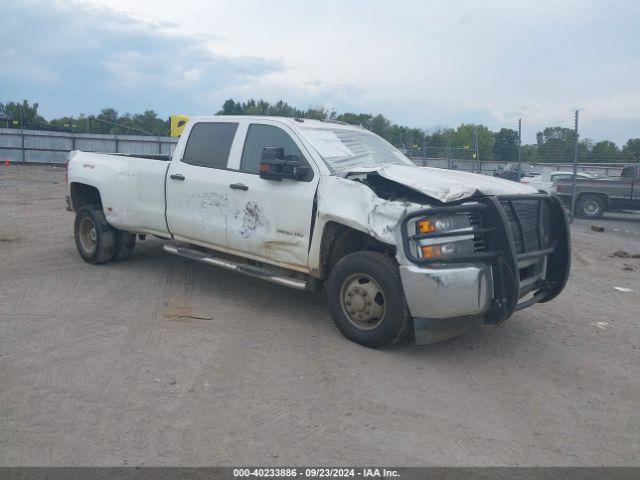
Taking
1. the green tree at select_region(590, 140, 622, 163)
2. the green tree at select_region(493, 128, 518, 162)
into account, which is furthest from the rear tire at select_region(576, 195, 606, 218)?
the green tree at select_region(493, 128, 518, 162)

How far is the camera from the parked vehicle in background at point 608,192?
1662cm

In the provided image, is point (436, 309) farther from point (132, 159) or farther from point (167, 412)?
point (132, 159)

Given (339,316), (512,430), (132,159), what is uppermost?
(132,159)

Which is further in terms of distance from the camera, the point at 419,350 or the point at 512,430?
the point at 419,350

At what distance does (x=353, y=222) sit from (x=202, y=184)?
7.17ft

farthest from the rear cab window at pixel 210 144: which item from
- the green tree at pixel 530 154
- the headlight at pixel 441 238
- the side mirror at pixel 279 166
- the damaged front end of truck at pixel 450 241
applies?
the green tree at pixel 530 154

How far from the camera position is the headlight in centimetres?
465

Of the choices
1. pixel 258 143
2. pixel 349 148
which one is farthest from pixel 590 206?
pixel 258 143

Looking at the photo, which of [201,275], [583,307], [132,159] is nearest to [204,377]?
[201,275]

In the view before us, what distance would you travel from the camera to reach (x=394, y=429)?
12.2 ft

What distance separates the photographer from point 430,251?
466 centimetres

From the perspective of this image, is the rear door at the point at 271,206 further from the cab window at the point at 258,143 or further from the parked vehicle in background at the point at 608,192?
the parked vehicle in background at the point at 608,192

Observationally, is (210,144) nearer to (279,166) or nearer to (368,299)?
(279,166)

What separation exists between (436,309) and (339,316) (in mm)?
968
